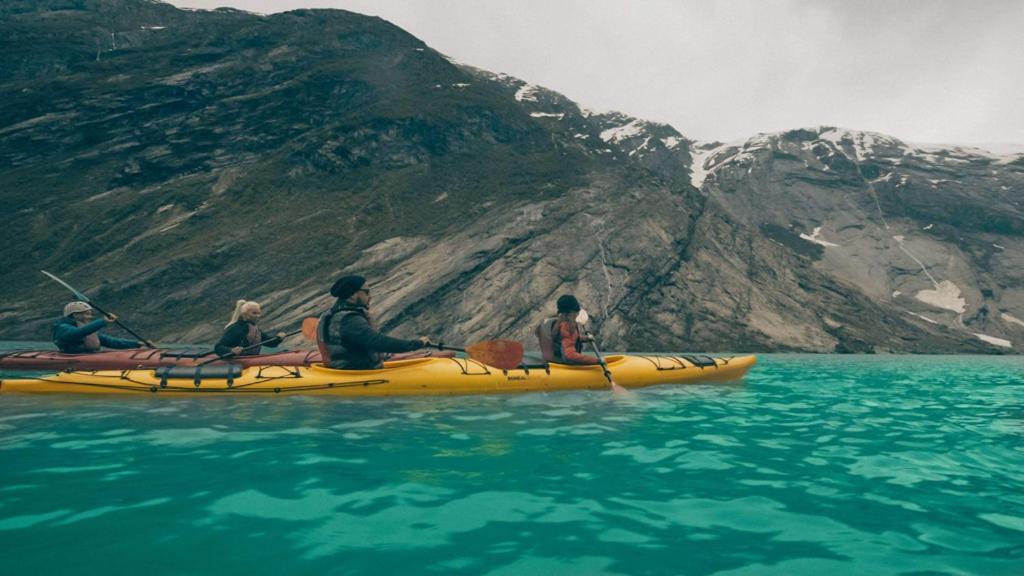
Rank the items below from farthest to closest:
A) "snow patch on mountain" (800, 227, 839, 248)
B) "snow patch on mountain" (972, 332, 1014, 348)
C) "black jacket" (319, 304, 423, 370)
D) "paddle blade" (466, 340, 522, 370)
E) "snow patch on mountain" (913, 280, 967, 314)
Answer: "snow patch on mountain" (800, 227, 839, 248), "snow patch on mountain" (913, 280, 967, 314), "snow patch on mountain" (972, 332, 1014, 348), "paddle blade" (466, 340, 522, 370), "black jacket" (319, 304, 423, 370)

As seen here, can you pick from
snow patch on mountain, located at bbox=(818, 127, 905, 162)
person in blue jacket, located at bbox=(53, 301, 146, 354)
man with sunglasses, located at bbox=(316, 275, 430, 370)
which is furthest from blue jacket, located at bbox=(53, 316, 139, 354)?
snow patch on mountain, located at bbox=(818, 127, 905, 162)

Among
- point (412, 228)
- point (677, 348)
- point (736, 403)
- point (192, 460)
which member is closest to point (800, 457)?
point (736, 403)

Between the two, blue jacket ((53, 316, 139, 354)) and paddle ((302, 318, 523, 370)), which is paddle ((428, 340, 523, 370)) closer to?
paddle ((302, 318, 523, 370))

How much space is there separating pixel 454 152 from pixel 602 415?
2189 inches

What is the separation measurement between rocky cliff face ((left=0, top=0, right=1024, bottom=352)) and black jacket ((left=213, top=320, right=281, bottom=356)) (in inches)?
1004

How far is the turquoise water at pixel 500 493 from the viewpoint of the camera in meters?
3.46

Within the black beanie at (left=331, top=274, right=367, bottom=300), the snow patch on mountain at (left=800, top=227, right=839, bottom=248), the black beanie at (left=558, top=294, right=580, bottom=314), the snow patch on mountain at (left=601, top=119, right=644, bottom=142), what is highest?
the snow patch on mountain at (left=601, top=119, right=644, bottom=142)

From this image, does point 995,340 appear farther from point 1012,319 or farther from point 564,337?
point 564,337

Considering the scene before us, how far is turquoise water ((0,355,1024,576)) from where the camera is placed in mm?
3455

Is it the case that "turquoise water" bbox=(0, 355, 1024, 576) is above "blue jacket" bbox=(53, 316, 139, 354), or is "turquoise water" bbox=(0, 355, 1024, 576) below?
below

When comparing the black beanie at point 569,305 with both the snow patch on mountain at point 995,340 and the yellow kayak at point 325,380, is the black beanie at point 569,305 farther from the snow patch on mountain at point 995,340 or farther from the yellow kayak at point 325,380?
the snow patch on mountain at point 995,340

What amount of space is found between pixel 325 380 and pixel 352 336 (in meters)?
A: 0.94

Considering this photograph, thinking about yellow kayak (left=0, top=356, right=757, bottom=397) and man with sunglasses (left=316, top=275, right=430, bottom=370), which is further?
yellow kayak (left=0, top=356, right=757, bottom=397)

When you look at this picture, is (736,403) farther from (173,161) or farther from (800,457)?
(173,161)
